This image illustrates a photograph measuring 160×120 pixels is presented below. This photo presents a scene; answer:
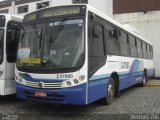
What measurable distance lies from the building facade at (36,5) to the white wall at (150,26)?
6.67 feet

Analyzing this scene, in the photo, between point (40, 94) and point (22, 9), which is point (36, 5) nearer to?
point (22, 9)

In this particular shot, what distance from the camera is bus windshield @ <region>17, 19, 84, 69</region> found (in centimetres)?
744

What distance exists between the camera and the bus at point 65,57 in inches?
290

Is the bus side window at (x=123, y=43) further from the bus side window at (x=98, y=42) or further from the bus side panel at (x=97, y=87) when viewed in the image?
the bus side panel at (x=97, y=87)

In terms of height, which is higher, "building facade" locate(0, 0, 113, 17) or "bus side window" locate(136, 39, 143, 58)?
"building facade" locate(0, 0, 113, 17)

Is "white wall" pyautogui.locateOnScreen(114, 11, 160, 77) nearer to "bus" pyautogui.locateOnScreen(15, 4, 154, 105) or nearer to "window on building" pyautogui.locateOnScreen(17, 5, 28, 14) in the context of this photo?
"window on building" pyautogui.locateOnScreen(17, 5, 28, 14)

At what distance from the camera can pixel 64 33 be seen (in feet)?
25.3


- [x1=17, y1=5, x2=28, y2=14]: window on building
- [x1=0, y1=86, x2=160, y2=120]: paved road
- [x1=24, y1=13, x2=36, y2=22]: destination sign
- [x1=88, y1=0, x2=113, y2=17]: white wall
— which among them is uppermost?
[x1=17, y1=5, x2=28, y2=14]: window on building

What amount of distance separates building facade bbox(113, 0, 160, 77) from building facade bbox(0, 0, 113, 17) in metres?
1.36

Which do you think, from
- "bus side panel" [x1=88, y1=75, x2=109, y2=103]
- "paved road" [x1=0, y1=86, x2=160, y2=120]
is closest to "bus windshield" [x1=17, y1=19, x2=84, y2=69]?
"bus side panel" [x1=88, y1=75, x2=109, y2=103]

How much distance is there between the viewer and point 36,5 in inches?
1020

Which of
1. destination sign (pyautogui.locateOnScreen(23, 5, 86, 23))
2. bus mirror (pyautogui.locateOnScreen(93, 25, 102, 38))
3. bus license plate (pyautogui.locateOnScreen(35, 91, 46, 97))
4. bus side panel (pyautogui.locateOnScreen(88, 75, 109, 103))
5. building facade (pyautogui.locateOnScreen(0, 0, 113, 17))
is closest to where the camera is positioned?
bus side panel (pyautogui.locateOnScreen(88, 75, 109, 103))

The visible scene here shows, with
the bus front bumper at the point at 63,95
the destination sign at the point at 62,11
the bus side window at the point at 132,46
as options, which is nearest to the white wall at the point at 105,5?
the bus side window at the point at 132,46

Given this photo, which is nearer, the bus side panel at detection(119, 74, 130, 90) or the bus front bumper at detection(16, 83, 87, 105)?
the bus front bumper at detection(16, 83, 87, 105)
